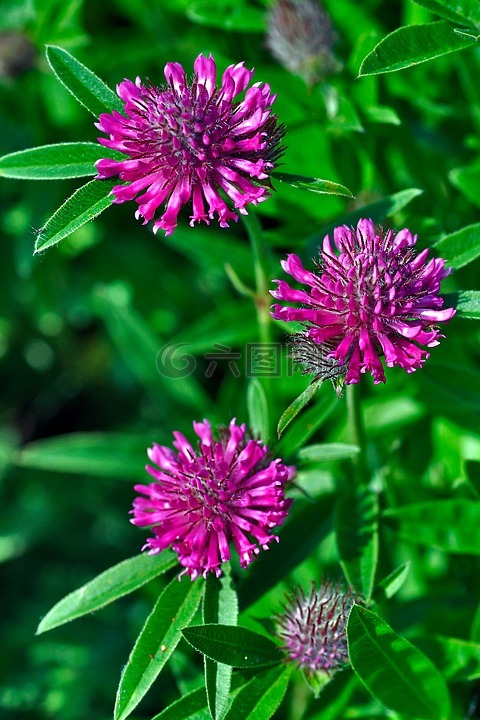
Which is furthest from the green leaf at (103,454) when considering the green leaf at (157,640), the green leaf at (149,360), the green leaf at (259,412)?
the green leaf at (157,640)

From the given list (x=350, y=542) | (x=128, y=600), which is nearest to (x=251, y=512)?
(x=350, y=542)

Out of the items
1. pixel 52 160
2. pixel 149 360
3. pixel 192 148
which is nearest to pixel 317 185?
pixel 192 148

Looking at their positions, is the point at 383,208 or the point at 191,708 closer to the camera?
the point at 191,708

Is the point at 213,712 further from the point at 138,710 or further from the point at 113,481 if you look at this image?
the point at 113,481

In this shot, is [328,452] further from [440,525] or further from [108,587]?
[108,587]

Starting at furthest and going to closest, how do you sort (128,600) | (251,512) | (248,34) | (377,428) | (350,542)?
(128,600)
(248,34)
(377,428)
(350,542)
(251,512)

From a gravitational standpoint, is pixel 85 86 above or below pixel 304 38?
below

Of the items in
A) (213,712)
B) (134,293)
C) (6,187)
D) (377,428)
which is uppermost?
(6,187)
